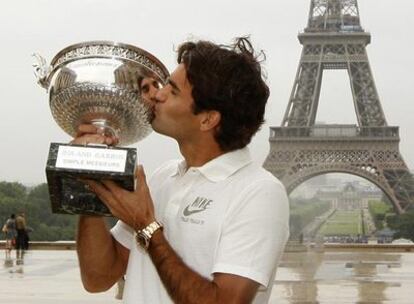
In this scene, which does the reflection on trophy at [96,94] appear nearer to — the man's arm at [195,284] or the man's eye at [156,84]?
the man's eye at [156,84]

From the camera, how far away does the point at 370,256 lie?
53.8 ft

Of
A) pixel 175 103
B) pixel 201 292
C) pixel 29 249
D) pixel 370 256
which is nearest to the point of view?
pixel 201 292

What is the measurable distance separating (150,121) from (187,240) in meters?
0.36

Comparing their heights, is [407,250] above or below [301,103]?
below

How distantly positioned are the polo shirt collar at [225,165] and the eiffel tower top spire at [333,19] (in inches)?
1450

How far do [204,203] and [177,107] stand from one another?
0.26 m

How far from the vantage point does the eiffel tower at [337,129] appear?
35.9m

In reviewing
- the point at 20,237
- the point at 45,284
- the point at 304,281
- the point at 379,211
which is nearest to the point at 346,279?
the point at 304,281

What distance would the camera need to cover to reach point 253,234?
6.52ft

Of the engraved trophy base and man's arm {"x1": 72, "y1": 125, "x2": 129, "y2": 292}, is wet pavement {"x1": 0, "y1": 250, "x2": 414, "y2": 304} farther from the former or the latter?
the engraved trophy base

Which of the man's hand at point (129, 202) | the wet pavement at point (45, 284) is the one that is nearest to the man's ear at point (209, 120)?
the man's hand at point (129, 202)

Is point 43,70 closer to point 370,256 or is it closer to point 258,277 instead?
point 258,277

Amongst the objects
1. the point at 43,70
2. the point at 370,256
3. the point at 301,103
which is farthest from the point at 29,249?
the point at 301,103

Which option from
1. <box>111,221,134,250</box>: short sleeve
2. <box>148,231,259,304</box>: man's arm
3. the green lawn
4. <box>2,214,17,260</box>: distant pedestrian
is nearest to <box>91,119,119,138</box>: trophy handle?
<box>111,221,134,250</box>: short sleeve
